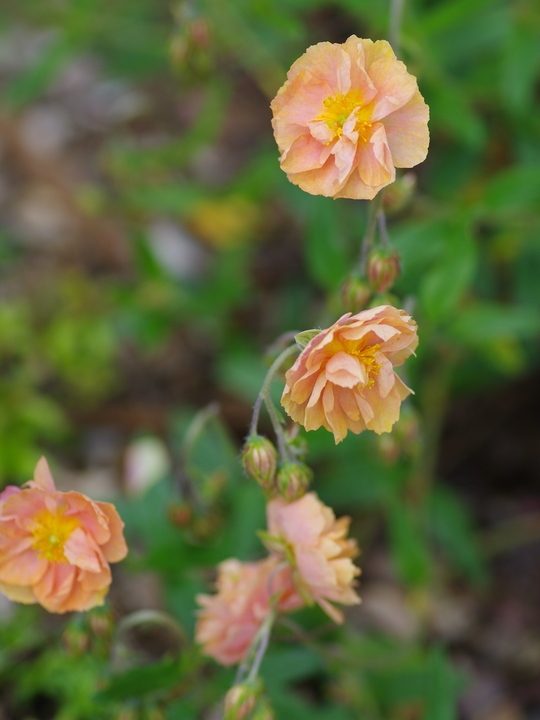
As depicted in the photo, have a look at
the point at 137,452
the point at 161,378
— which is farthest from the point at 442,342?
the point at 161,378

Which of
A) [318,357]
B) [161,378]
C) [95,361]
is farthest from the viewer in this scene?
[161,378]

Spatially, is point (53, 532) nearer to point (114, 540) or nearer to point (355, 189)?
point (114, 540)

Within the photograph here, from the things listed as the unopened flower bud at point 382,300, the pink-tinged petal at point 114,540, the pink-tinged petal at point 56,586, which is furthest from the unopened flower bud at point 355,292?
the pink-tinged petal at point 56,586

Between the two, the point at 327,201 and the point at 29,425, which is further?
the point at 29,425

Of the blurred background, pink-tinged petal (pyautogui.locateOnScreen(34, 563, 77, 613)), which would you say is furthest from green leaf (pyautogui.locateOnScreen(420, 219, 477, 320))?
pink-tinged petal (pyautogui.locateOnScreen(34, 563, 77, 613))

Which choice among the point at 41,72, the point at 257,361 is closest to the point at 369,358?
the point at 257,361

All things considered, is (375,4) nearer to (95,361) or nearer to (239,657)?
(95,361)

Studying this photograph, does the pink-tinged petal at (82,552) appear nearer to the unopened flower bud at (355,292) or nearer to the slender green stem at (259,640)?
the slender green stem at (259,640)
